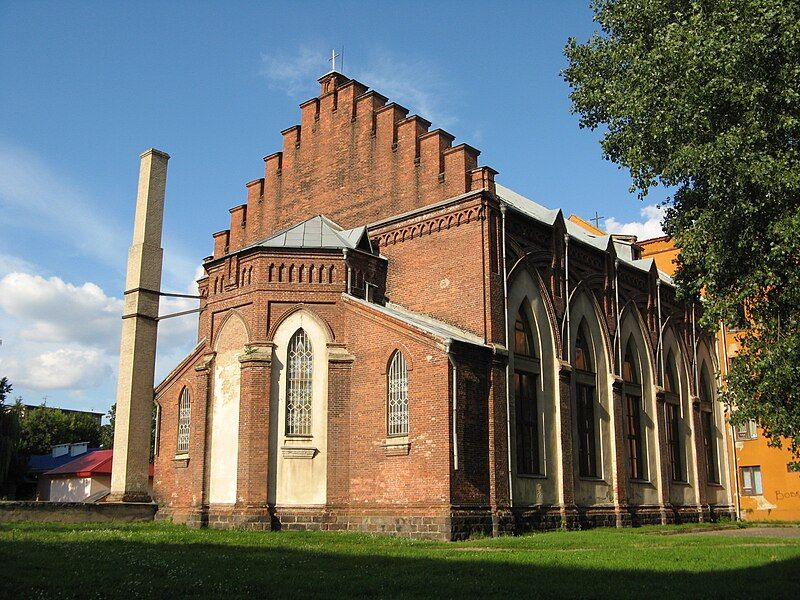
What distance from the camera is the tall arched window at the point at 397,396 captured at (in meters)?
20.9

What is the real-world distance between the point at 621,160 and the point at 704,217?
328 centimetres

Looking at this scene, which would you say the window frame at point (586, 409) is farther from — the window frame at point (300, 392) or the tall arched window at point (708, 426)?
the tall arched window at point (708, 426)

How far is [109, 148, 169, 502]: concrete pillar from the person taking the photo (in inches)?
862

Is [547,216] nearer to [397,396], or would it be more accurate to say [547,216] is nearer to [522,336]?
[522,336]

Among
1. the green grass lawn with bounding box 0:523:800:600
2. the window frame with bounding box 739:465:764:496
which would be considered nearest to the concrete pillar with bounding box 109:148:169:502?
the green grass lawn with bounding box 0:523:800:600

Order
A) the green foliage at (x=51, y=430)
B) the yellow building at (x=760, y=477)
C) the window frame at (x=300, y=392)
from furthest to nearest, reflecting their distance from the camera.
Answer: the green foliage at (x=51, y=430)
the yellow building at (x=760, y=477)
the window frame at (x=300, y=392)

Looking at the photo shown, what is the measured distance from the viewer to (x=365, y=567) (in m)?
12.8

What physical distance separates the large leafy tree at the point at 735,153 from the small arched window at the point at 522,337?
585cm

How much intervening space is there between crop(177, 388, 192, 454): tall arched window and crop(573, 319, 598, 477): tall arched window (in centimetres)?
1241

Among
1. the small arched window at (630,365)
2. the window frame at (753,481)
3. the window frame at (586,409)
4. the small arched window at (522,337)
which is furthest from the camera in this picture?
the window frame at (753,481)

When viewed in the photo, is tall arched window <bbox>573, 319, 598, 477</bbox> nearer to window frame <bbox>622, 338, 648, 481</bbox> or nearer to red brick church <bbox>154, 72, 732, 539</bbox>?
red brick church <bbox>154, 72, 732, 539</bbox>

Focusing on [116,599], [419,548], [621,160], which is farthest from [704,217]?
[116,599]

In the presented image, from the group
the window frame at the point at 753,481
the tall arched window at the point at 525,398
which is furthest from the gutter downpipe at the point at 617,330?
the window frame at the point at 753,481

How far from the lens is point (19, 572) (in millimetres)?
10664
